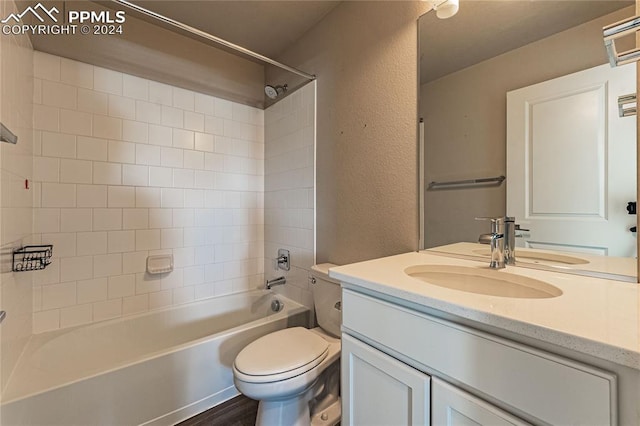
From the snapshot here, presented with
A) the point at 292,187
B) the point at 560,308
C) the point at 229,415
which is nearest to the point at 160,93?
the point at 292,187

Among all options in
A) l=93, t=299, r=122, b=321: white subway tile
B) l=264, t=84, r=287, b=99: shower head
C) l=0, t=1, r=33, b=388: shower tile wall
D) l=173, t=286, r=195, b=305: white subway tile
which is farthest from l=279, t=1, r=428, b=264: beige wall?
l=0, t=1, r=33, b=388: shower tile wall

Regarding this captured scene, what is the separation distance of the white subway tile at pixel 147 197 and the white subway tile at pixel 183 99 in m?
0.65

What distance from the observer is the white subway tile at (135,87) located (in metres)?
1.78

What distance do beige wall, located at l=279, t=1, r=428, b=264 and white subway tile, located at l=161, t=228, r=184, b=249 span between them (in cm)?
106

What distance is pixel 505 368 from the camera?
553mm

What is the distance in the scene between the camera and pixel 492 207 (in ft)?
3.59

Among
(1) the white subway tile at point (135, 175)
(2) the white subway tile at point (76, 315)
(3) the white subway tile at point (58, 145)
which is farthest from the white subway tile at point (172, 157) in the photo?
(2) the white subway tile at point (76, 315)

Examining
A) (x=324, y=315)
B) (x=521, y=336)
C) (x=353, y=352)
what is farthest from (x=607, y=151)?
(x=324, y=315)

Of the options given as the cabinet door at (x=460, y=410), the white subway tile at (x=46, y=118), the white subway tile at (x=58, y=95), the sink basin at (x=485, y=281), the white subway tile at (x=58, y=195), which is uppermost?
the white subway tile at (x=58, y=95)

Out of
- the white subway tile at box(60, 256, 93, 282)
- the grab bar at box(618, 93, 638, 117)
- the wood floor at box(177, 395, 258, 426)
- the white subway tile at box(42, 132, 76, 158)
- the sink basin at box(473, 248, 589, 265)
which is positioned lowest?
the wood floor at box(177, 395, 258, 426)

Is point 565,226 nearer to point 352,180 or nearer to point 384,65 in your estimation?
point 352,180

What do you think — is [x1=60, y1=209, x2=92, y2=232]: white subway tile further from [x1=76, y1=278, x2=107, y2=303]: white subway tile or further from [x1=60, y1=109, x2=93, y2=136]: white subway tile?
[x1=60, y1=109, x2=93, y2=136]: white subway tile

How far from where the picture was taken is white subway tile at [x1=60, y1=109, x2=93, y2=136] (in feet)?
5.22

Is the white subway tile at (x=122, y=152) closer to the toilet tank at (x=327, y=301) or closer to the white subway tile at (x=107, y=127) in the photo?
the white subway tile at (x=107, y=127)
